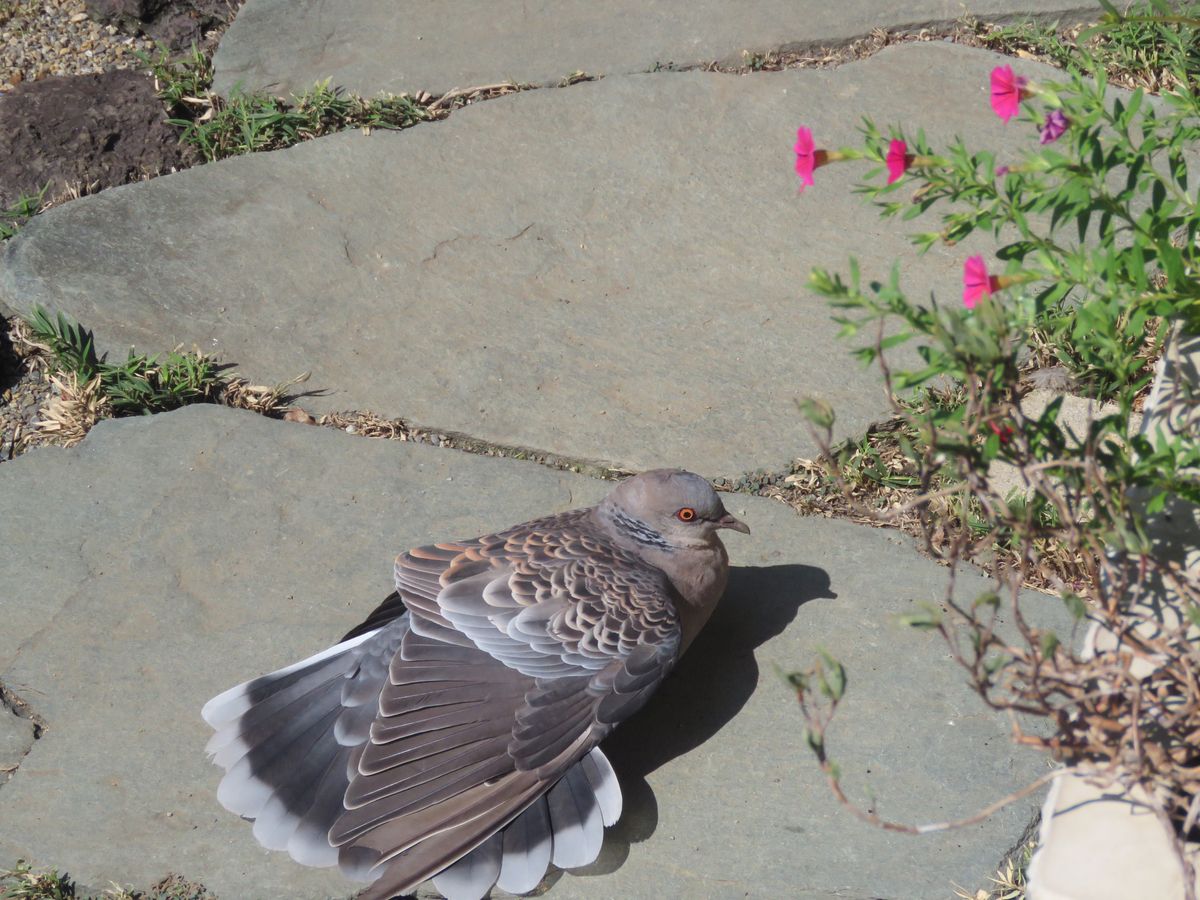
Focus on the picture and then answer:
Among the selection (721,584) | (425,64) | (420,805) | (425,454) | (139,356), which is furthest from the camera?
(425,64)

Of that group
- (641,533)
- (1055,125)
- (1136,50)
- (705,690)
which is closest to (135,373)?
(641,533)

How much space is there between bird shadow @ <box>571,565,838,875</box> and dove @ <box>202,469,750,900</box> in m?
0.18

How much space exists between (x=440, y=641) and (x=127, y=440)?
1.61 m

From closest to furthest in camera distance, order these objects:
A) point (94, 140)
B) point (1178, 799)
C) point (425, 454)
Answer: point (1178, 799) < point (425, 454) < point (94, 140)

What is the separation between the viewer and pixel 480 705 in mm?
3055

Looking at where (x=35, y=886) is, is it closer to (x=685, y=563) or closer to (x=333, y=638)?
(x=333, y=638)

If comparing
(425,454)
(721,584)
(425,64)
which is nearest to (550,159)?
(425,64)

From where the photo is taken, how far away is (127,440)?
4180 millimetres

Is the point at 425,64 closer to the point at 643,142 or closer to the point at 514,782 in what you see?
the point at 643,142

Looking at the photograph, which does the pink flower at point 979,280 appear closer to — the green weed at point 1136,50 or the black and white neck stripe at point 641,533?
the black and white neck stripe at point 641,533

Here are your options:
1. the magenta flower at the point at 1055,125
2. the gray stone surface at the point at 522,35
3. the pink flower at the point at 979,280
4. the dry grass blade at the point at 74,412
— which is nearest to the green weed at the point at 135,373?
the dry grass blade at the point at 74,412

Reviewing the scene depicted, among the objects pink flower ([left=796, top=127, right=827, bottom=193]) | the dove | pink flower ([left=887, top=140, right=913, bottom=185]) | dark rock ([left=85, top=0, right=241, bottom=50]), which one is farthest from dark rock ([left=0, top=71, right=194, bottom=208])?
pink flower ([left=887, top=140, right=913, bottom=185])

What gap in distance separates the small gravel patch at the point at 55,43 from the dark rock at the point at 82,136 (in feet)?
0.95

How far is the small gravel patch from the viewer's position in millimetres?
5566
